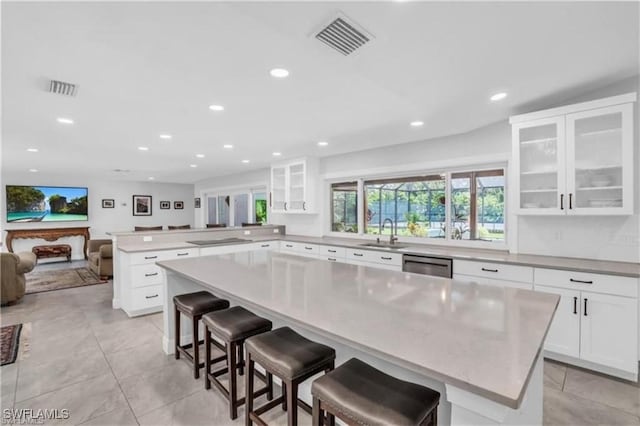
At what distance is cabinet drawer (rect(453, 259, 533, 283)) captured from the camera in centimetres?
282

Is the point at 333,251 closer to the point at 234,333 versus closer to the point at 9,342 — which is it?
the point at 234,333

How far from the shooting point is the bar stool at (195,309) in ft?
7.95

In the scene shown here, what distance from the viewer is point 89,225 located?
8.91 m

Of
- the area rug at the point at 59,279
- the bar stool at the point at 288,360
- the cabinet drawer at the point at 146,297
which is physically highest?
the bar stool at the point at 288,360

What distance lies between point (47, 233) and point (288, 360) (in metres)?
9.65

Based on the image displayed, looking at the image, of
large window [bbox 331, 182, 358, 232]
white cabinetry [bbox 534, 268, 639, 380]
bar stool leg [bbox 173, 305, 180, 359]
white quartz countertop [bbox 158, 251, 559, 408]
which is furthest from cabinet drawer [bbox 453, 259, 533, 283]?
bar stool leg [bbox 173, 305, 180, 359]

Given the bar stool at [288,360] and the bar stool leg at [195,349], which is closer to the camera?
the bar stool at [288,360]

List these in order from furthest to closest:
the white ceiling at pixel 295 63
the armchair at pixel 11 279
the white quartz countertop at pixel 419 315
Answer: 1. the armchair at pixel 11 279
2. the white ceiling at pixel 295 63
3. the white quartz countertop at pixel 419 315

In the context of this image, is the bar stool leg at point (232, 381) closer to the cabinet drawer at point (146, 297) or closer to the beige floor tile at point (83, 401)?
the beige floor tile at point (83, 401)

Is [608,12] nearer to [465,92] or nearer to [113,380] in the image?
[465,92]

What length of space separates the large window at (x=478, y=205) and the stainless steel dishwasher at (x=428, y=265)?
2.93 ft

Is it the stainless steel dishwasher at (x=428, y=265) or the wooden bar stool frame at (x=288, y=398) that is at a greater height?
the stainless steel dishwasher at (x=428, y=265)

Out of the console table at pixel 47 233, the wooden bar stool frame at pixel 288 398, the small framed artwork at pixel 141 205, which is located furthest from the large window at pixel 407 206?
the console table at pixel 47 233

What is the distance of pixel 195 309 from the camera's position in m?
2.41
